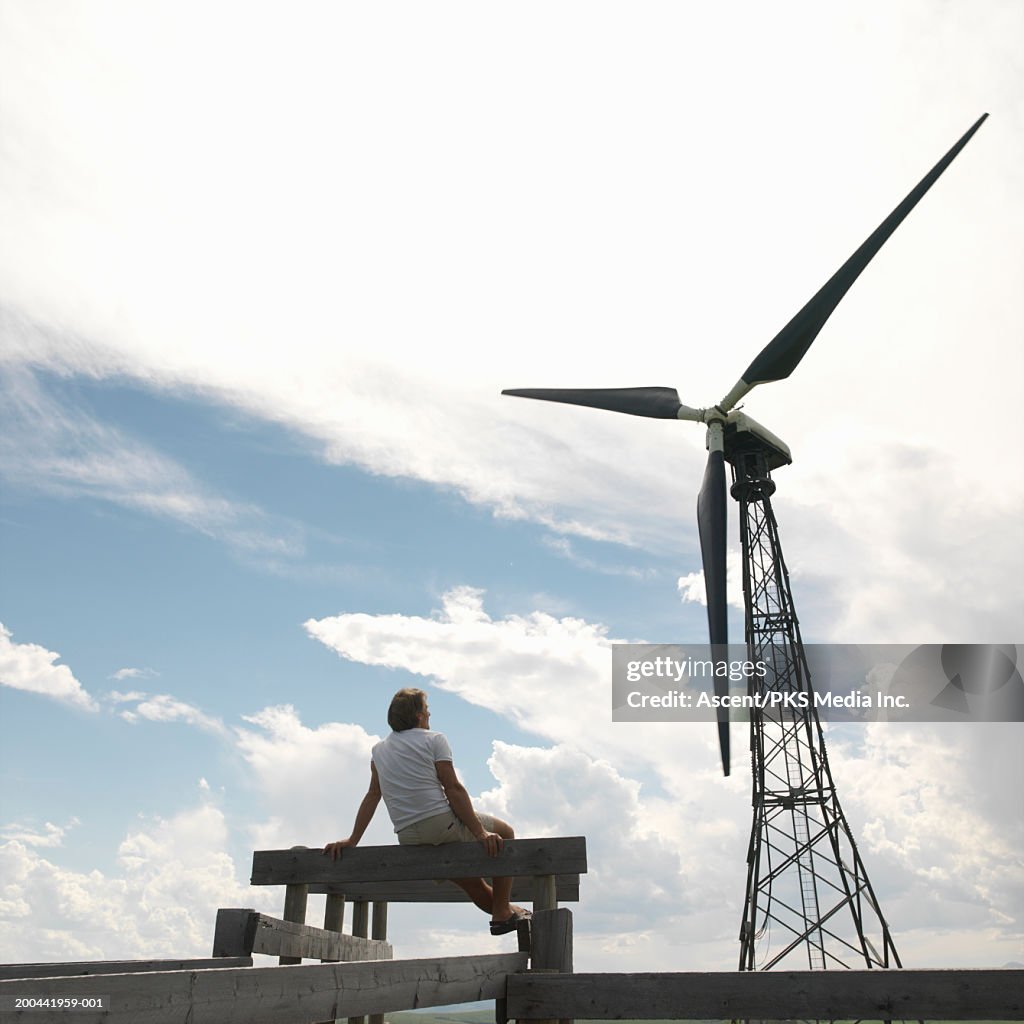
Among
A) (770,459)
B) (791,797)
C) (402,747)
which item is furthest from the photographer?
(770,459)

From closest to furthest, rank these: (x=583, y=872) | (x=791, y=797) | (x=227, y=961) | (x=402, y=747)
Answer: (x=227, y=961)
(x=583, y=872)
(x=402, y=747)
(x=791, y=797)

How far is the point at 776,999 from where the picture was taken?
214 inches

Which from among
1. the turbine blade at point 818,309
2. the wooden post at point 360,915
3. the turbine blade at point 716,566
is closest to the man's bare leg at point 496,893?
the wooden post at point 360,915

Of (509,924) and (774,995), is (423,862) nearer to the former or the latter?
(509,924)

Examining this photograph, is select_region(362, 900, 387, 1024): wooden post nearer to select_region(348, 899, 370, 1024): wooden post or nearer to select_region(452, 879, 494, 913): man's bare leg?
select_region(348, 899, 370, 1024): wooden post

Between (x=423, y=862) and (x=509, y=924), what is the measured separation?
753mm

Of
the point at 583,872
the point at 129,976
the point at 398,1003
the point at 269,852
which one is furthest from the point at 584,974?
the point at 129,976

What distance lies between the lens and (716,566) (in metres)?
24.9

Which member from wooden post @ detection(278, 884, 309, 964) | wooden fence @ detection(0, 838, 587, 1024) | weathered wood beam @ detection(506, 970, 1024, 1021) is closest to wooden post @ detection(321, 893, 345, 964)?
wooden fence @ detection(0, 838, 587, 1024)

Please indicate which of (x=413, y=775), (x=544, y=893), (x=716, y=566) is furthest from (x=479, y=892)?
(x=716, y=566)

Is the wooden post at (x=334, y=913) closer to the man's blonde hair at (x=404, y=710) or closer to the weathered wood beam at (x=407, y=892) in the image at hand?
the weathered wood beam at (x=407, y=892)

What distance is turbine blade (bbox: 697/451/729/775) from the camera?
79.9ft

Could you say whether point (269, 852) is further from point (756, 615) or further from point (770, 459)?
point (770, 459)

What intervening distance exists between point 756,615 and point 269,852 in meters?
22.2
